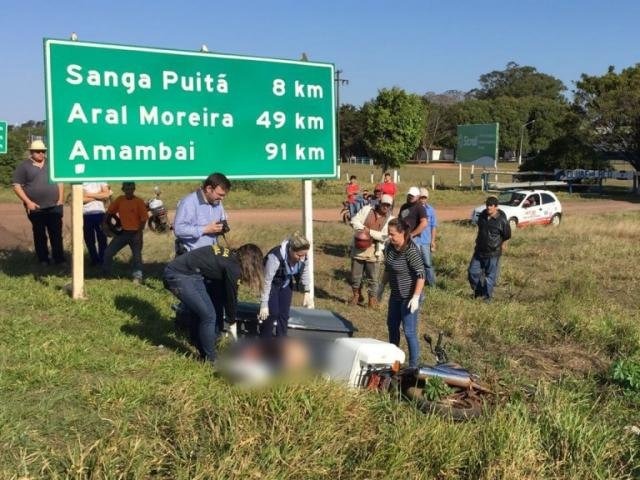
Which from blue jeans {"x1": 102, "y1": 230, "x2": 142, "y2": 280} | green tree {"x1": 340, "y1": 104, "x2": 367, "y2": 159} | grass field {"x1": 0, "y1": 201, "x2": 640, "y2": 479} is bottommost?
grass field {"x1": 0, "y1": 201, "x2": 640, "y2": 479}

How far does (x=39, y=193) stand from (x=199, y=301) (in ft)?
16.4

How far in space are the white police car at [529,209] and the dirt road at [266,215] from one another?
8.50 ft

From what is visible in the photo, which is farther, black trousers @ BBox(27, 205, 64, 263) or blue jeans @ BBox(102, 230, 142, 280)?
black trousers @ BBox(27, 205, 64, 263)

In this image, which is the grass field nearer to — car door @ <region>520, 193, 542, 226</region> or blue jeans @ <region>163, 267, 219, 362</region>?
blue jeans @ <region>163, 267, 219, 362</region>

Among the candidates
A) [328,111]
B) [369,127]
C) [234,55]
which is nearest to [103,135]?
[234,55]

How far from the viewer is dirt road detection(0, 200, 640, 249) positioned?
14.1 m

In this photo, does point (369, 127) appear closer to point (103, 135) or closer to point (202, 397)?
point (103, 135)

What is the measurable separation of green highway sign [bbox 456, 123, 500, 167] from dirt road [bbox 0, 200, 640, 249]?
8.27 m

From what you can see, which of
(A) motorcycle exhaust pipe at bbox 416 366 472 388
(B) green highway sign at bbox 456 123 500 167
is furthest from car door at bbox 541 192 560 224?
(A) motorcycle exhaust pipe at bbox 416 366 472 388

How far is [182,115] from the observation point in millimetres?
7676

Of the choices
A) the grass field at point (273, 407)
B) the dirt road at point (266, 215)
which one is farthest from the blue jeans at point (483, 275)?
the dirt road at point (266, 215)

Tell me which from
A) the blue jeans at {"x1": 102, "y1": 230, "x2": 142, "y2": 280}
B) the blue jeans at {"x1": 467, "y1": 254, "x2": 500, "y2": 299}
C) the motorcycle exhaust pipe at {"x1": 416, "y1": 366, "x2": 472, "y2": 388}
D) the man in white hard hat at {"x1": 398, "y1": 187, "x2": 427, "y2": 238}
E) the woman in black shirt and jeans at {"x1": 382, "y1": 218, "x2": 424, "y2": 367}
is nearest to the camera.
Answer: the motorcycle exhaust pipe at {"x1": 416, "y1": 366, "x2": 472, "y2": 388}

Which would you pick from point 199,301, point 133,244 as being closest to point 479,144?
point 133,244

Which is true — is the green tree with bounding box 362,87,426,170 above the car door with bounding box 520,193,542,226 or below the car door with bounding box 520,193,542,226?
above
